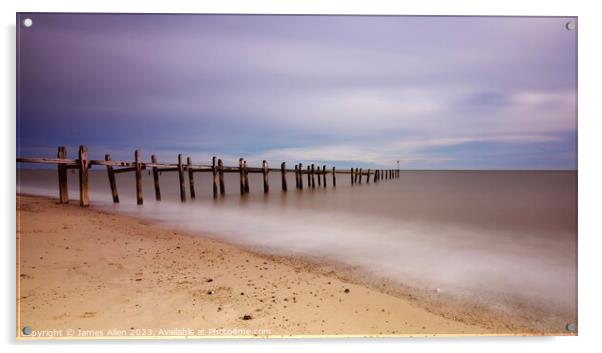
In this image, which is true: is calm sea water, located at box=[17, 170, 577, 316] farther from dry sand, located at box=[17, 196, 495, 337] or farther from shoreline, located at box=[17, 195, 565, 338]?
dry sand, located at box=[17, 196, 495, 337]

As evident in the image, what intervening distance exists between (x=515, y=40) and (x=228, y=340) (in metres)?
3.62

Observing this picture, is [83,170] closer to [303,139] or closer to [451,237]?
[303,139]

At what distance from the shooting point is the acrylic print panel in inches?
118

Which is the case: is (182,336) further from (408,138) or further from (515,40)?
(515,40)

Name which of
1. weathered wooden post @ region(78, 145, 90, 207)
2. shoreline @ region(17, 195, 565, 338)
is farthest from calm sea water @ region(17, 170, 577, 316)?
weathered wooden post @ region(78, 145, 90, 207)

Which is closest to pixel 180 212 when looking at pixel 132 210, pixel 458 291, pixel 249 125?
pixel 132 210

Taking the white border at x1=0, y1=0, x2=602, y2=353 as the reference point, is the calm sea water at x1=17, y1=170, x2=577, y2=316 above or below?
below

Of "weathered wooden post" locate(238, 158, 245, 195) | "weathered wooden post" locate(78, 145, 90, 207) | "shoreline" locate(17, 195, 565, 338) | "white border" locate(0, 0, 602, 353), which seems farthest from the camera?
"weathered wooden post" locate(238, 158, 245, 195)

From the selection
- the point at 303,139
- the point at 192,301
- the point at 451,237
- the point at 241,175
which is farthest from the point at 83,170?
the point at 451,237

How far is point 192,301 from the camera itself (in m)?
3.00

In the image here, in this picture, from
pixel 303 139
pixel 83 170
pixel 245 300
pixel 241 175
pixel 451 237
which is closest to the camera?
pixel 245 300

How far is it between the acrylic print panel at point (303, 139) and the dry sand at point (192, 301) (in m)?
0.01

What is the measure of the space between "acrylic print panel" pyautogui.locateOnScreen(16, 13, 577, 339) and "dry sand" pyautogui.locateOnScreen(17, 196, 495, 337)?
0.5 inches

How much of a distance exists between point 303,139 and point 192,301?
7.04ft
